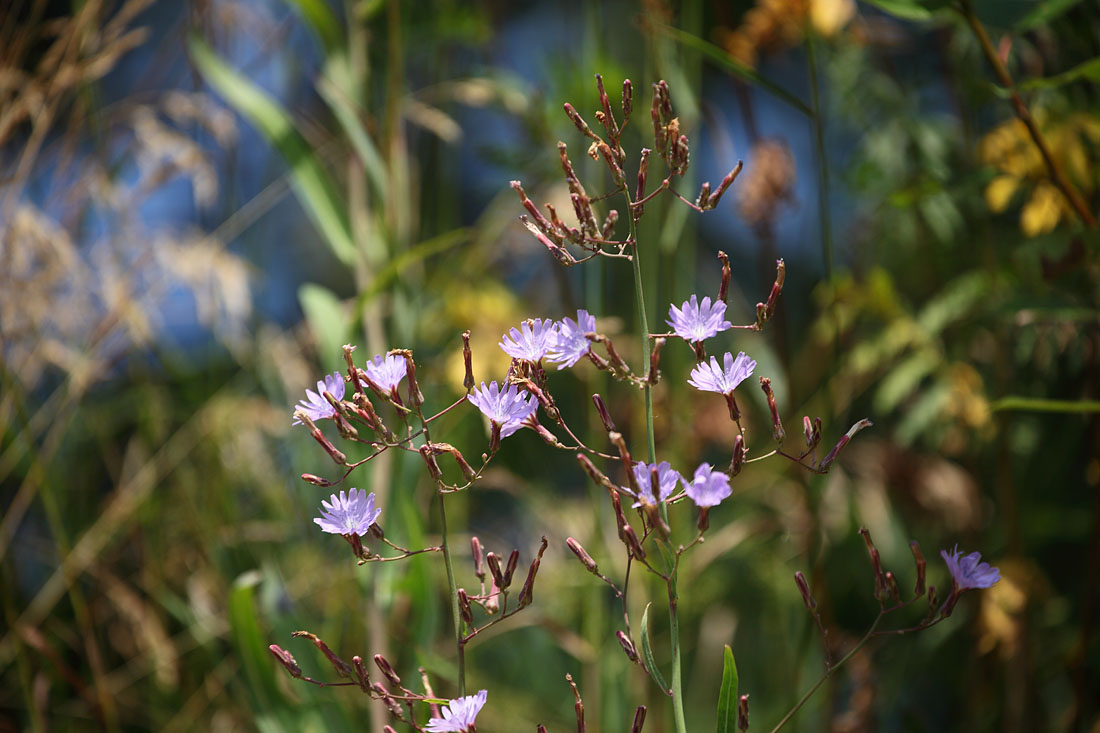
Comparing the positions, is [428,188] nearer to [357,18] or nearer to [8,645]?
[357,18]

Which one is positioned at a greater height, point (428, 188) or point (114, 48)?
point (114, 48)

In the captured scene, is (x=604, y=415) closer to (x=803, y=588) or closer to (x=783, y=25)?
(x=803, y=588)

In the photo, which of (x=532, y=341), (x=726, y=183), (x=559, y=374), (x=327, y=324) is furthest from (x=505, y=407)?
Answer: (x=559, y=374)

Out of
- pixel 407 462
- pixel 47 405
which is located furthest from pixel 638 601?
pixel 47 405

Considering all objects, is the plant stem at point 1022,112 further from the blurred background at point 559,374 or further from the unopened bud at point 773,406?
the unopened bud at point 773,406

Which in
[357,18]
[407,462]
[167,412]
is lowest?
[167,412]

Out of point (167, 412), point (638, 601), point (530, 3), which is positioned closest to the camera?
point (638, 601)

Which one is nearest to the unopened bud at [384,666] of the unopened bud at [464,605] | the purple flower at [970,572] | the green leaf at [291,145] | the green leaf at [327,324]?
the unopened bud at [464,605]
